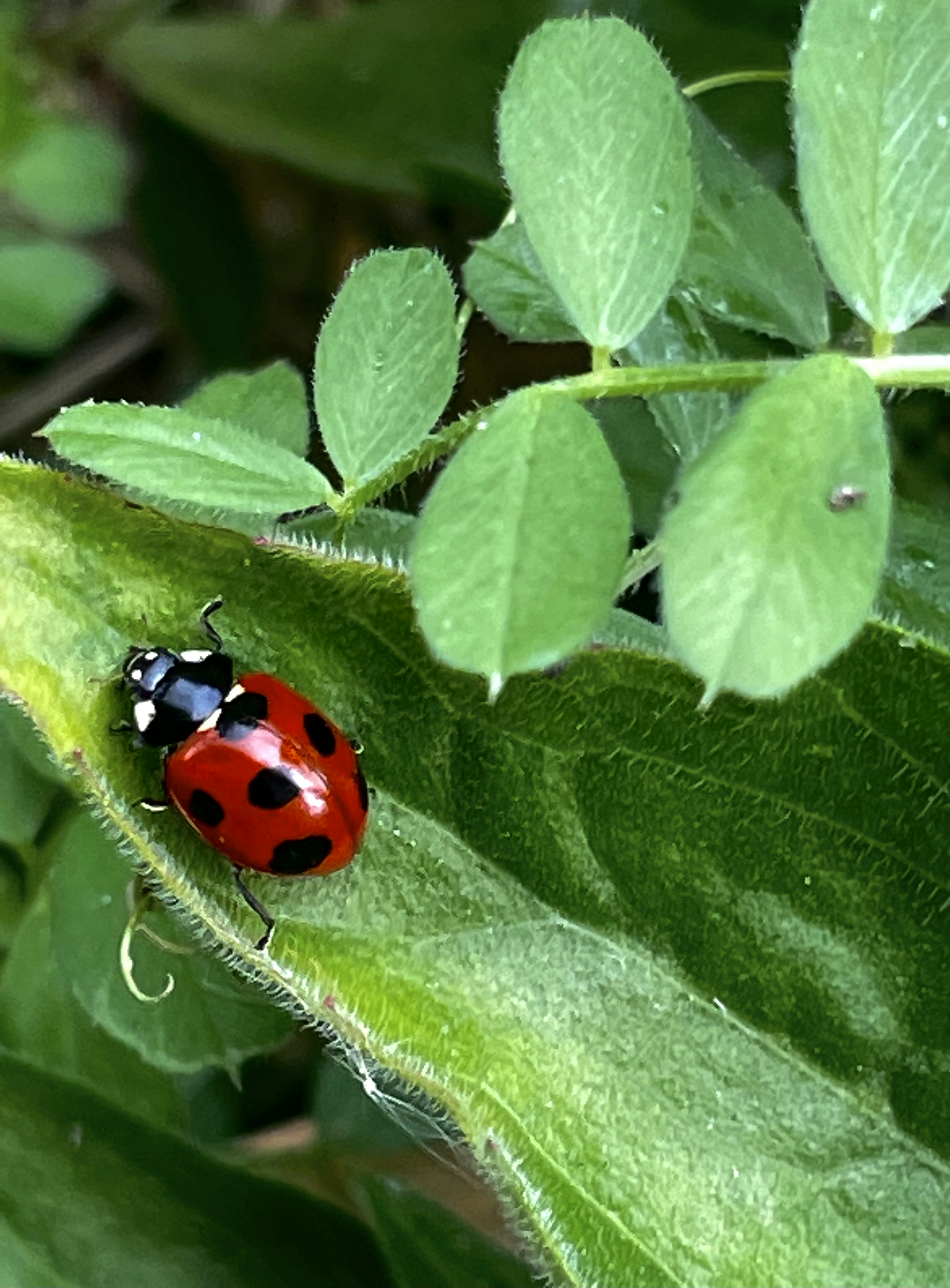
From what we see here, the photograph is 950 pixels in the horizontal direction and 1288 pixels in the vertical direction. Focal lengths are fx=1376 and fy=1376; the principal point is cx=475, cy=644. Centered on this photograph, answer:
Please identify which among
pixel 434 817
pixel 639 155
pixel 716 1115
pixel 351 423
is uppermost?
pixel 639 155

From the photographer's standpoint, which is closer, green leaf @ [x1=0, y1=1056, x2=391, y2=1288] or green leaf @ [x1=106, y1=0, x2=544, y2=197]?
green leaf @ [x1=0, y1=1056, x2=391, y2=1288]

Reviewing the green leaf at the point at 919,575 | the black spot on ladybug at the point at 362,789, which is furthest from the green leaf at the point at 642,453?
the black spot on ladybug at the point at 362,789

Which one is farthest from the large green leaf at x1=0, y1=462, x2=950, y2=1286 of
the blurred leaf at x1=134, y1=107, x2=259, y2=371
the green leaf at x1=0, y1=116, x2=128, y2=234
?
the blurred leaf at x1=134, y1=107, x2=259, y2=371

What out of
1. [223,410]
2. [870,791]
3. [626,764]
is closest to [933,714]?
[870,791]

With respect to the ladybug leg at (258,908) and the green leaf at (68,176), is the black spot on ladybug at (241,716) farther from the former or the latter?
the green leaf at (68,176)

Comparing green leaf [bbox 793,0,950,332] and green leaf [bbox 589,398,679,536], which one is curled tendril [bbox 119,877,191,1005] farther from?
green leaf [bbox 793,0,950,332]

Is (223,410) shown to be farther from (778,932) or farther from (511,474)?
(778,932)
